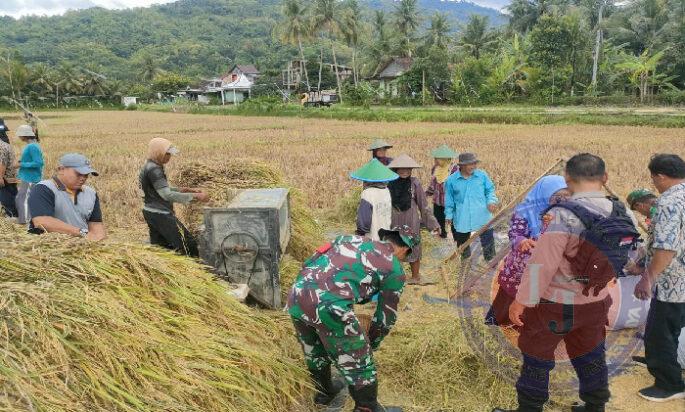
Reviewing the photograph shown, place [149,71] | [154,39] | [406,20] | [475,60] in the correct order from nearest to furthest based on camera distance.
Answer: [475,60], [406,20], [149,71], [154,39]

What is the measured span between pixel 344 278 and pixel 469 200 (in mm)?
3016

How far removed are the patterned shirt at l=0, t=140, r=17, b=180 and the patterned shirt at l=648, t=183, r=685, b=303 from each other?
664 centimetres

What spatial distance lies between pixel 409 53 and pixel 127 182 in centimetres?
4295

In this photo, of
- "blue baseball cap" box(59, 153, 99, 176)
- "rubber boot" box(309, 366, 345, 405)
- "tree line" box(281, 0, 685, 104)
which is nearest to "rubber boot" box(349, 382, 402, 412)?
"rubber boot" box(309, 366, 345, 405)

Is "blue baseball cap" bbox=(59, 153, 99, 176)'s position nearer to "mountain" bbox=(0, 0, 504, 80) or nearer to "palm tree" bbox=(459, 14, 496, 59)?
"palm tree" bbox=(459, 14, 496, 59)

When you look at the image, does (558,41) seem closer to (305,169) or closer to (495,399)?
(305,169)

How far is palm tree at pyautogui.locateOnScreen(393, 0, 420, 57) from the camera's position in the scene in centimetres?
5093

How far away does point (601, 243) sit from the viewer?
2.36 meters

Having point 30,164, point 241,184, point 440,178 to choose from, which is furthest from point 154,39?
point 440,178

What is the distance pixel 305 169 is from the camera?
1180 centimetres

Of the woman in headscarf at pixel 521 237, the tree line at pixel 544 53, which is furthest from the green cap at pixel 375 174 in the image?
the tree line at pixel 544 53

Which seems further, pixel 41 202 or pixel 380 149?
pixel 380 149

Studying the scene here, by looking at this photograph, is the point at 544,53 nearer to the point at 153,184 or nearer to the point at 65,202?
the point at 153,184

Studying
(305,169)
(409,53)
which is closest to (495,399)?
(305,169)
